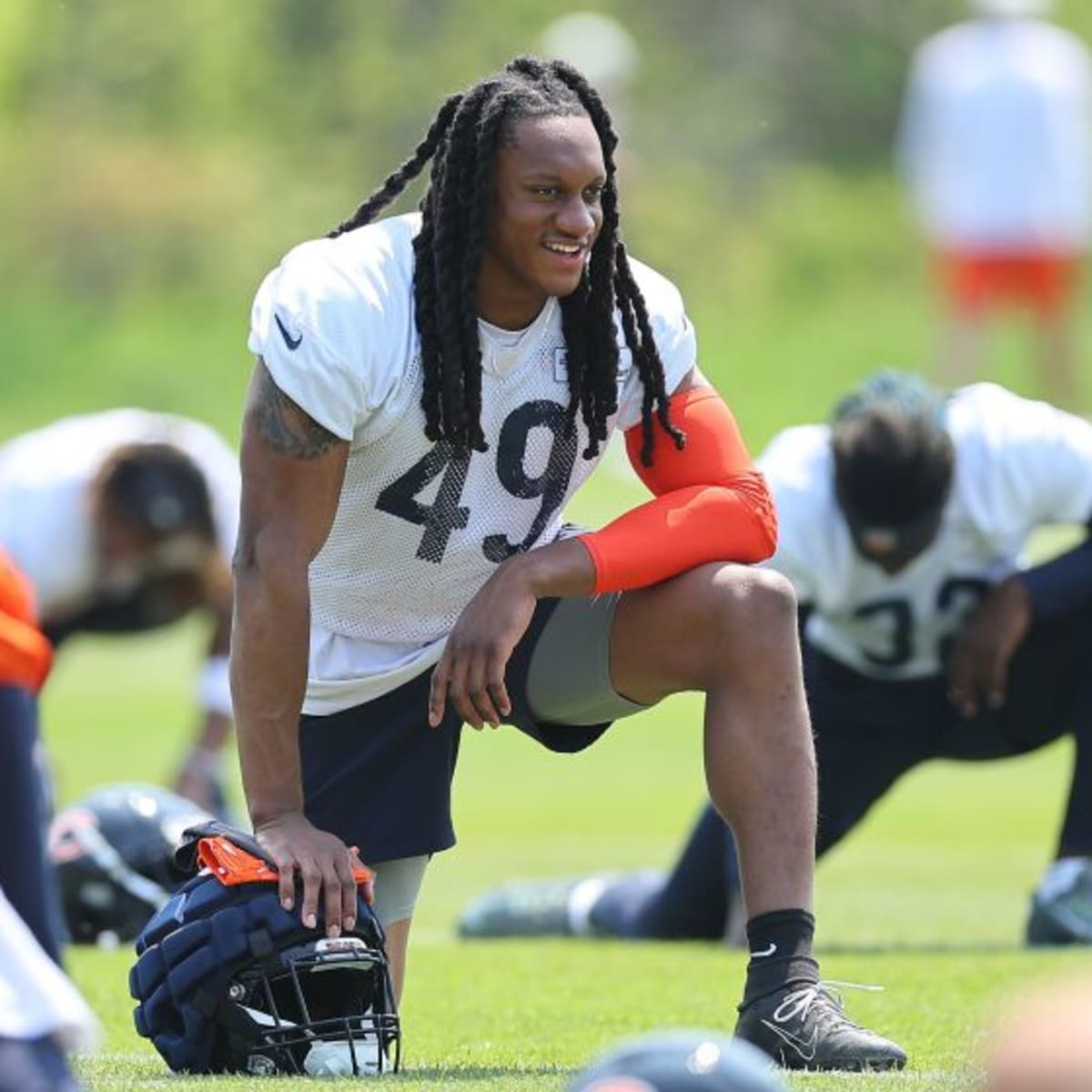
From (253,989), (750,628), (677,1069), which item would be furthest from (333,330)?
(677,1069)

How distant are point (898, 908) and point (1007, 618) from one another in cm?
138

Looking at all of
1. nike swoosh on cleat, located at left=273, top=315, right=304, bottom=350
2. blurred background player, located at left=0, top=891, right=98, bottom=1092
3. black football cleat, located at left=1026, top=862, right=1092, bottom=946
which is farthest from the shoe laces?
black football cleat, located at left=1026, top=862, right=1092, bottom=946

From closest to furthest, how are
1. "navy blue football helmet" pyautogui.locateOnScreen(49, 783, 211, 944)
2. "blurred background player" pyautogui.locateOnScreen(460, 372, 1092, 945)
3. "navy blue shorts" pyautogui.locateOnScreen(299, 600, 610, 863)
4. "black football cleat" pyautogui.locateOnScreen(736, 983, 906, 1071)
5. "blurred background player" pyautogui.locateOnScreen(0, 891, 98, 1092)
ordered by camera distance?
"blurred background player" pyautogui.locateOnScreen(0, 891, 98, 1092) → "black football cleat" pyautogui.locateOnScreen(736, 983, 906, 1071) → "navy blue shorts" pyautogui.locateOnScreen(299, 600, 610, 863) → "blurred background player" pyautogui.locateOnScreen(460, 372, 1092, 945) → "navy blue football helmet" pyautogui.locateOnScreen(49, 783, 211, 944)

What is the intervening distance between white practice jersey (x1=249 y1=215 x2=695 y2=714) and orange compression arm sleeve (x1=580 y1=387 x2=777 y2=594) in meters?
0.09

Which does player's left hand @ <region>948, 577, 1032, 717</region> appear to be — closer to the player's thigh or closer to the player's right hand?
the player's thigh

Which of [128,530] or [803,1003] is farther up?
[803,1003]

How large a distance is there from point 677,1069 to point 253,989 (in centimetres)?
181

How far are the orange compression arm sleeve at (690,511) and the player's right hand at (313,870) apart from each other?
700mm

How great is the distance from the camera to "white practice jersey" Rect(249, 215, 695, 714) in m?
5.25

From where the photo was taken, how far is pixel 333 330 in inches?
206

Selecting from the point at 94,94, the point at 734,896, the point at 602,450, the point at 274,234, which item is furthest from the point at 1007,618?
the point at 94,94

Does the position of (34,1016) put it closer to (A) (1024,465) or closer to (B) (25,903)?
(B) (25,903)

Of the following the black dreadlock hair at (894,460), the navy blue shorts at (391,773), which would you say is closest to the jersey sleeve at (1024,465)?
the black dreadlock hair at (894,460)

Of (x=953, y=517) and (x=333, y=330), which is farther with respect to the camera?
(x=953, y=517)
